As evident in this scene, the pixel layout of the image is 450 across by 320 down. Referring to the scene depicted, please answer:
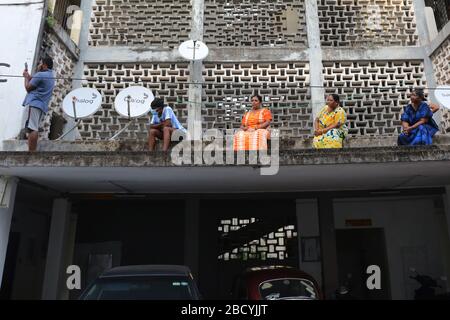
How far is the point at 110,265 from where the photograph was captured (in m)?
9.26

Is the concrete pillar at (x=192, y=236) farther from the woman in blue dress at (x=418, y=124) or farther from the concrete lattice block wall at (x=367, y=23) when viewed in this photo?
the concrete lattice block wall at (x=367, y=23)

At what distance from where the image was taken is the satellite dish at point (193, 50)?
9.50 meters

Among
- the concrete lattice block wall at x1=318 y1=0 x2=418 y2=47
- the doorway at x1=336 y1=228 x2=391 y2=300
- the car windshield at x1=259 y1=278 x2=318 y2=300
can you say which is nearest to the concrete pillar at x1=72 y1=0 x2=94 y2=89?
the concrete lattice block wall at x1=318 y1=0 x2=418 y2=47

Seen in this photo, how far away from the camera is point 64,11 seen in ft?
34.3

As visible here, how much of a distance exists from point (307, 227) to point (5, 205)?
639cm

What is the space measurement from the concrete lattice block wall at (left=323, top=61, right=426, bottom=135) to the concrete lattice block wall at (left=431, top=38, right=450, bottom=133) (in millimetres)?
348

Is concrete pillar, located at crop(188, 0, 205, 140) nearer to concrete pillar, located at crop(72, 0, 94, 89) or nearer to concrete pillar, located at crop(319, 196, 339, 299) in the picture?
concrete pillar, located at crop(72, 0, 94, 89)

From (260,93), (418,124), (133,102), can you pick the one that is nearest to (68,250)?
(133,102)

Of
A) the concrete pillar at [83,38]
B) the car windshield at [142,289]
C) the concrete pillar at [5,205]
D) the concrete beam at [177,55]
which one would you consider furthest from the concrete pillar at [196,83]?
the car windshield at [142,289]

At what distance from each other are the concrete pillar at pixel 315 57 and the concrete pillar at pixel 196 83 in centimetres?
270

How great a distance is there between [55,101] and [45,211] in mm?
2909

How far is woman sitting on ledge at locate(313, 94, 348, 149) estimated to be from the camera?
6.83 meters

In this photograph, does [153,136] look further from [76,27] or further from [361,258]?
[361,258]
